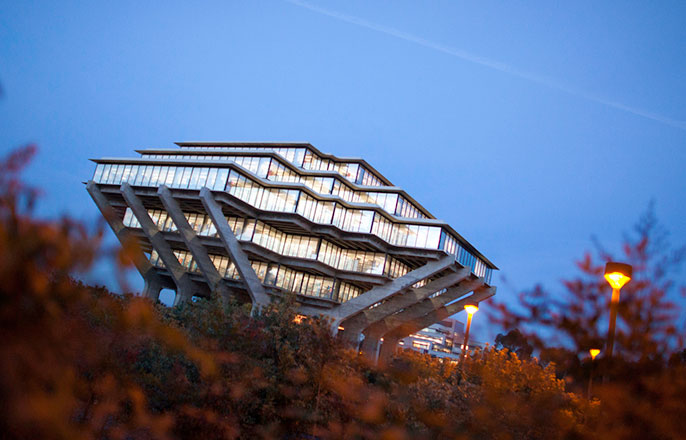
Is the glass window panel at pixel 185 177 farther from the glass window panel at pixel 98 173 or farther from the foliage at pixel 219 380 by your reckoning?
the foliage at pixel 219 380

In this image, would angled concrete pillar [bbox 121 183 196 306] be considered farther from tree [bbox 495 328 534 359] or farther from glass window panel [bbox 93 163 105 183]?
tree [bbox 495 328 534 359]

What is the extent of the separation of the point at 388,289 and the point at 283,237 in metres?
11.8

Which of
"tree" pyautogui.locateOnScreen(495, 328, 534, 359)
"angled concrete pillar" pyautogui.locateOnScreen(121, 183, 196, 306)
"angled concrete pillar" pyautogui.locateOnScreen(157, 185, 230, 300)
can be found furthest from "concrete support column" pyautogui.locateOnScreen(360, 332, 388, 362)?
"tree" pyautogui.locateOnScreen(495, 328, 534, 359)

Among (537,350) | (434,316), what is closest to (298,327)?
(537,350)

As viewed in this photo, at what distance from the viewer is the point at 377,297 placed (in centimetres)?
4994

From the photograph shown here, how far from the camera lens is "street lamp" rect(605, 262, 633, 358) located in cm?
405

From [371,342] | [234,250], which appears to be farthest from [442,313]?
[234,250]

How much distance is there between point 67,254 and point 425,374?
43.7 ft

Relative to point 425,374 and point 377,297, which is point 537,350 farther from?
point 377,297

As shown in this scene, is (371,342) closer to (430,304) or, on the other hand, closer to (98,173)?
(430,304)

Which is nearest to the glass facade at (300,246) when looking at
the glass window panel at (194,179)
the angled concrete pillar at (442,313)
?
the glass window panel at (194,179)

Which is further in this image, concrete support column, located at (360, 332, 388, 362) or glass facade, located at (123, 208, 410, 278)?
concrete support column, located at (360, 332, 388, 362)

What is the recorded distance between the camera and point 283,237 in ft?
173

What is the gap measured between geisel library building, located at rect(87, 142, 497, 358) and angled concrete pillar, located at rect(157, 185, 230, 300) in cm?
10
